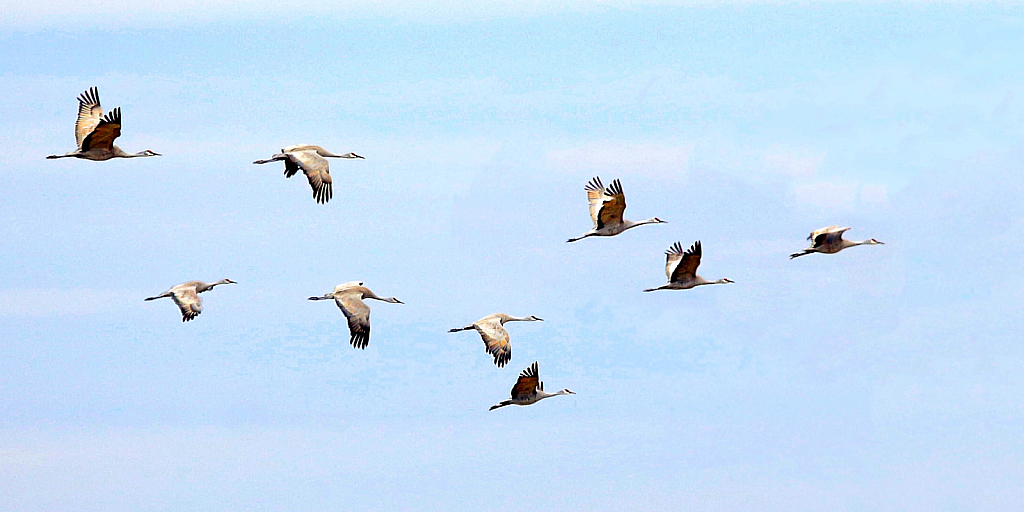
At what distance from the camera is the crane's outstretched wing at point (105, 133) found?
55.7m

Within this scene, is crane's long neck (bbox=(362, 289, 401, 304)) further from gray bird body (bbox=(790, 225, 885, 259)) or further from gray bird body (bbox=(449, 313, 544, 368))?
gray bird body (bbox=(790, 225, 885, 259))

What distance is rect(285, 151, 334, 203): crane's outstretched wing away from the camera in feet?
177

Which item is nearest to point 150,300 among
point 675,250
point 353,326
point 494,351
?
point 353,326

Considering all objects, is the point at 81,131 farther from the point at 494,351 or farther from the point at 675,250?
the point at 675,250

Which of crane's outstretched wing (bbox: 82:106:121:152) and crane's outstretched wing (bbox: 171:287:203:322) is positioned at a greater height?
crane's outstretched wing (bbox: 82:106:121:152)

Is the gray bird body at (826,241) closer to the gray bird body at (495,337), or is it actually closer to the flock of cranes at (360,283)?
the flock of cranes at (360,283)

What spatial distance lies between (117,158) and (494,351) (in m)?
11.8

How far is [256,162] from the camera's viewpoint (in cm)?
5534

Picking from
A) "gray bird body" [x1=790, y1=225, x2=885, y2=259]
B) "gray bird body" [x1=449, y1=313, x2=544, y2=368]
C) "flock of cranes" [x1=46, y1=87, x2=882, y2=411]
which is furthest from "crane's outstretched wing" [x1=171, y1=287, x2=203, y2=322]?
"gray bird body" [x1=790, y1=225, x2=885, y2=259]

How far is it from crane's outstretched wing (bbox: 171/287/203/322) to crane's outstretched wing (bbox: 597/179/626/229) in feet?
36.9

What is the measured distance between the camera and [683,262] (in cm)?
5709

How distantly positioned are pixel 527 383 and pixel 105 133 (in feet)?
44.1

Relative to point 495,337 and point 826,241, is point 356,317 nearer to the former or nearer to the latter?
point 495,337

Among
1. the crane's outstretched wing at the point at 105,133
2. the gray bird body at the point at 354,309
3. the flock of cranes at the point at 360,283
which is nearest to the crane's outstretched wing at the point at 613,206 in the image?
the flock of cranes at the point at 360,283
